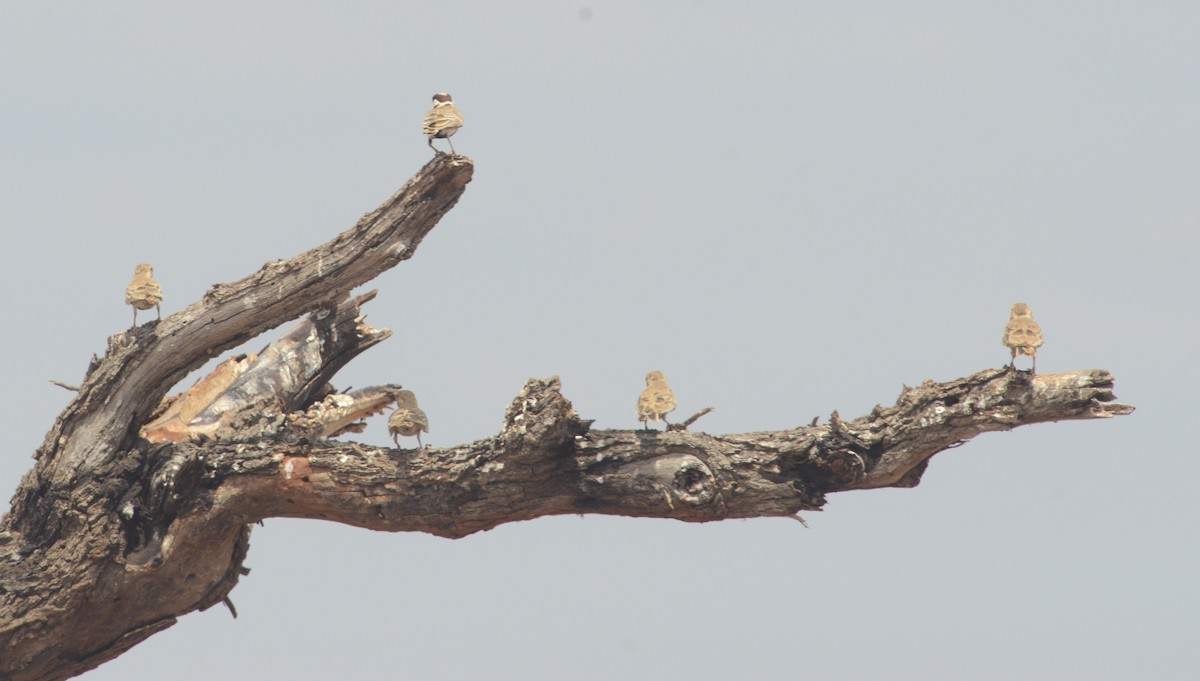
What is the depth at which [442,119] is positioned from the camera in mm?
9812

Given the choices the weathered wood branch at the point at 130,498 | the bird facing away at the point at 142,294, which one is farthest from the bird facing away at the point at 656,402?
the bird facing away at the point at 142,294

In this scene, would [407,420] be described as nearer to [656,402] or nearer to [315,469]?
[315,469]

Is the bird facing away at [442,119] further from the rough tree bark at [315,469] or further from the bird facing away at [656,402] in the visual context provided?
the bird facing away at [656,402]

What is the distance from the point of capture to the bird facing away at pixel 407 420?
1135cm

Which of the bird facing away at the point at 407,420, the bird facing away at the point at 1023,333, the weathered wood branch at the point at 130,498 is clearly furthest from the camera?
the bird facing away at the point at 407,420

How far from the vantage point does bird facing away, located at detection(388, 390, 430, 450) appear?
11352mm

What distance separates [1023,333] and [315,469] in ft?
14.2

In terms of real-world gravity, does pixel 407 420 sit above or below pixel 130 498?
above

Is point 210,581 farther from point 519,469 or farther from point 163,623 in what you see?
point 519,469

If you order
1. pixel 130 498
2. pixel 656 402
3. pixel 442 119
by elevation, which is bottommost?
pixel 130 498

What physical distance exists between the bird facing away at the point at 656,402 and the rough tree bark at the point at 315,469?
271 mm

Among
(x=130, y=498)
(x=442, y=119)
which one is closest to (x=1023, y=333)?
(x=442, y=119)

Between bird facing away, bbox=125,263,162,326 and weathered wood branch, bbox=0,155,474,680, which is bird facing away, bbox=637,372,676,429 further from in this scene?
bird facing away, bbox=125,263,162,326

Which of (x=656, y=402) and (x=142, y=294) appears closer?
(x=656, y=402)
